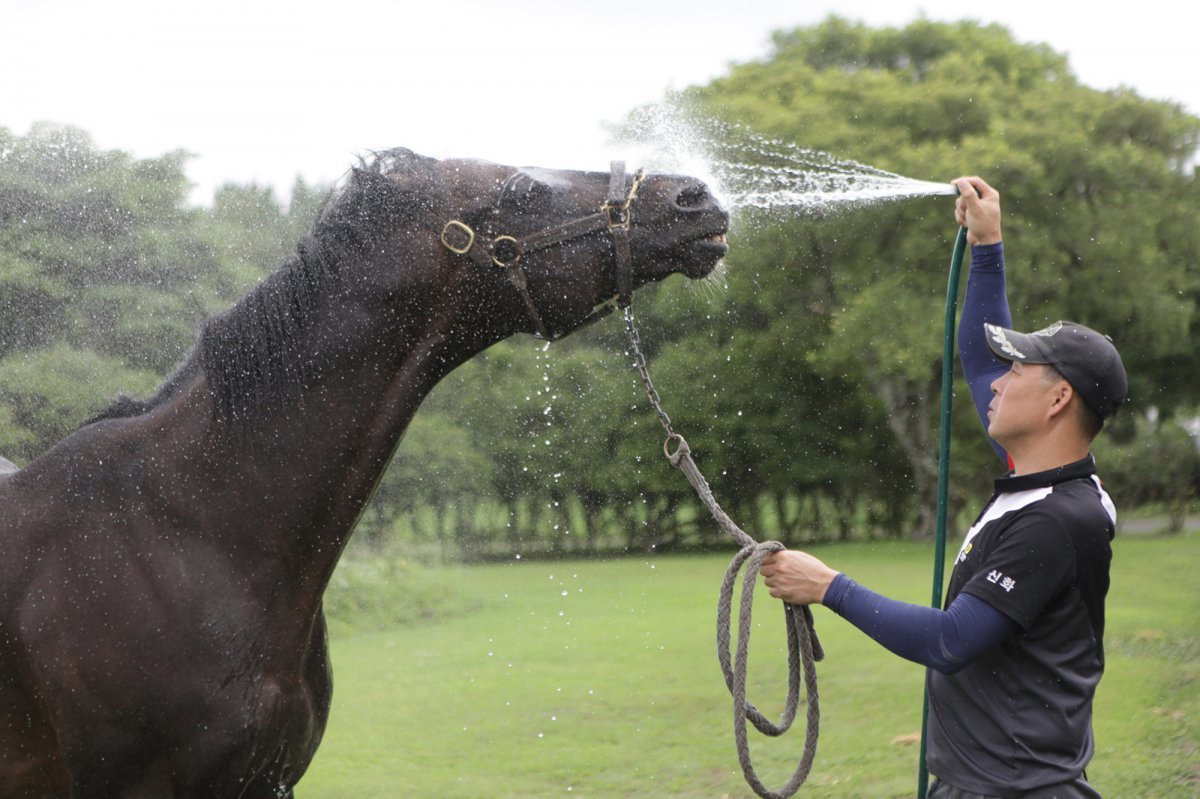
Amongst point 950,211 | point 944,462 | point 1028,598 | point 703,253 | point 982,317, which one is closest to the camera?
point 1028,598

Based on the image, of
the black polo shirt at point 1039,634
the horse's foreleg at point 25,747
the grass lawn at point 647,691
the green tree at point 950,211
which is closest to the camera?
the black polo shirt at point 1039,634

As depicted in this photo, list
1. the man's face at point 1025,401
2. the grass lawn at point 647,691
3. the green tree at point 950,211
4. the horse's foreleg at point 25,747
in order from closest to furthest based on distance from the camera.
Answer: the man's face at point 1025,401 < the horse's foreleg at point 25,747 < the grass lawn at point 647,691 < the green tree at point 950,211

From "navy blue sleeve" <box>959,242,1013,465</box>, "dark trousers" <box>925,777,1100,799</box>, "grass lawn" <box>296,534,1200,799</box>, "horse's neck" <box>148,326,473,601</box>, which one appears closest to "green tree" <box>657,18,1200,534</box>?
"grass lawn" <box>296,534,1200,799</box>

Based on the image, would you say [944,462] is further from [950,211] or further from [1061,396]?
[950,211]

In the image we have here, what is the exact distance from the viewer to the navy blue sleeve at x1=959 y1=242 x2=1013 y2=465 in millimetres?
2670

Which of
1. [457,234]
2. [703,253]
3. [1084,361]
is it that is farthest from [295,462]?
[1084,361]

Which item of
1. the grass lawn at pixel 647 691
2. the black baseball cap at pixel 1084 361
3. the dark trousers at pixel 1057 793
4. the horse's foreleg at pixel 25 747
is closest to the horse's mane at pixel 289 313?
the horse's foreleg at pixel 25 747

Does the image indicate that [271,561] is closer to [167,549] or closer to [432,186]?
[167,549]

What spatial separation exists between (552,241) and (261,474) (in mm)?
757

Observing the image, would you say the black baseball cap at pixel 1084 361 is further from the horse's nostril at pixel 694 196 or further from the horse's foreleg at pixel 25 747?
the horse's foreleg at pixel 25 747

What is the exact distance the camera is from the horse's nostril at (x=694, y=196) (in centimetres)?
244

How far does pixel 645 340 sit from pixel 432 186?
6.71m

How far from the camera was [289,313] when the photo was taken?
230 centimetres

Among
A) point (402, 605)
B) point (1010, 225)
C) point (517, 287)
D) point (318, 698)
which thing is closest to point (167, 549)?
point (318, 698)
